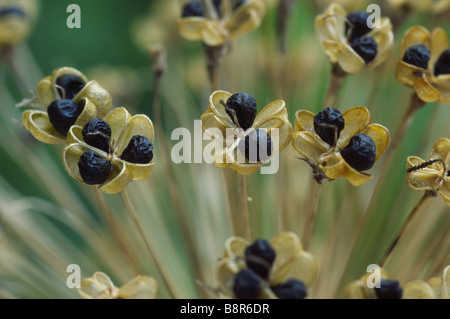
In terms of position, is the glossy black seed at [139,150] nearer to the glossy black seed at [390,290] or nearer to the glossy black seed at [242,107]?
the glossy black seed at [242,107]

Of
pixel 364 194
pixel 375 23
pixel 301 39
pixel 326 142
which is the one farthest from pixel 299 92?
pixel 326 142

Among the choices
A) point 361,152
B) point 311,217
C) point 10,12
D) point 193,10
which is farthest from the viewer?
point 10,12

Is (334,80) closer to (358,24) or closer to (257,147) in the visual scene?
(358,24)

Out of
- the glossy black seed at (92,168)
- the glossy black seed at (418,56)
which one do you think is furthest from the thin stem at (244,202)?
the glossy black seed at (418,56)

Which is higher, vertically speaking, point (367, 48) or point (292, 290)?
point (367, 48)

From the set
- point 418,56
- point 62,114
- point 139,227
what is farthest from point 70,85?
point 418,56

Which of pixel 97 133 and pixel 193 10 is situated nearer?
pixel 97 133

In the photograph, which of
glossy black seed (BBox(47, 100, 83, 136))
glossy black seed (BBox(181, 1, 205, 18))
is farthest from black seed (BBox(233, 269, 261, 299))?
glossy black seed (BBox(181, 1, 205, 18))

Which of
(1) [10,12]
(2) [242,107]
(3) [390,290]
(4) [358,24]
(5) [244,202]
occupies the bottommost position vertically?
(3) [390,290]
